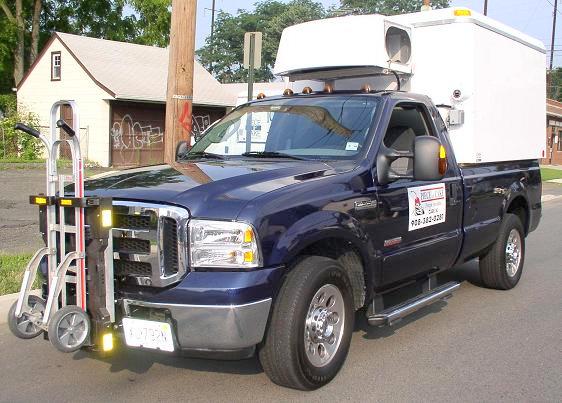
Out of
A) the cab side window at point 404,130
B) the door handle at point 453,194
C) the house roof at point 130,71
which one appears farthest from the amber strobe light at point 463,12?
the house roof at point 130,71

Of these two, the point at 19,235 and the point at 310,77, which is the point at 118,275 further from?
the point at 19,235

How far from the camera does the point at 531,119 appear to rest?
7.88 meters

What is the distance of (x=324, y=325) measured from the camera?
13.9 ft

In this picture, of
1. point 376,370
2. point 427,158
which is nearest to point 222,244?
point 376,370

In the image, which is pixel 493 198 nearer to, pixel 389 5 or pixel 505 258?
pixel 505 258

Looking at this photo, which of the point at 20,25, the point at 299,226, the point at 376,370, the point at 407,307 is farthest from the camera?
the point at 20,25

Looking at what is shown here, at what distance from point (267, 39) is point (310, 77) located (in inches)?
2255

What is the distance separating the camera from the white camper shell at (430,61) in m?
6.17

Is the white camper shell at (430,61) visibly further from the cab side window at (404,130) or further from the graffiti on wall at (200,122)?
the graffiti on wall at (200,122)

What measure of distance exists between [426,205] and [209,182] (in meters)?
2.07

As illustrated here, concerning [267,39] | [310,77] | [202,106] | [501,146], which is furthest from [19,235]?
[267,39]

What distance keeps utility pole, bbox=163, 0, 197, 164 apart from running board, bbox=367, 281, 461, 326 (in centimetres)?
337

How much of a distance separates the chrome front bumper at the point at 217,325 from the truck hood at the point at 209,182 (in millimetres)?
526

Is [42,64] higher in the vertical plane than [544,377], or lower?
higher
